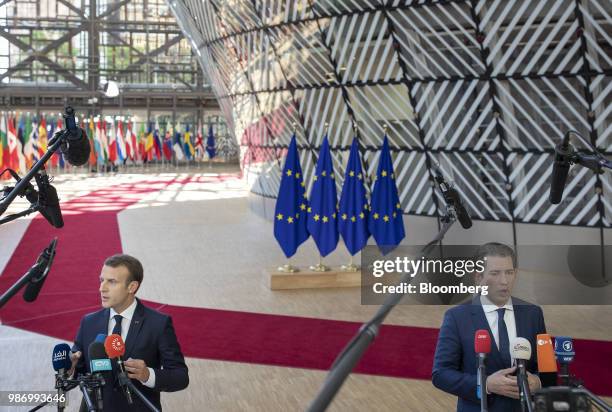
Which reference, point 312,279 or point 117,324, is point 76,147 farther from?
point 312,279

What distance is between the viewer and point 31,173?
405 cm

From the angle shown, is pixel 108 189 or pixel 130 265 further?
pixel 108 189

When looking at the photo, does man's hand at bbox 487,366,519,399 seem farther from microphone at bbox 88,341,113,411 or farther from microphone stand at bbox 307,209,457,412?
microphone at bbox 88,341,113,411

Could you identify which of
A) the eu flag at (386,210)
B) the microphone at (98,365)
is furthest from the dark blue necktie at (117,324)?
the eu flag at (386,210)

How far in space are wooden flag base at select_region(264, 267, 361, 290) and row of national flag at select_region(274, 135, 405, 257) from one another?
429mm

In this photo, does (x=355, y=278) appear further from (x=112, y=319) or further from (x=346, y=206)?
(x=112, y=319)

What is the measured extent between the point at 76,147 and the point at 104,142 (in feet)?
127

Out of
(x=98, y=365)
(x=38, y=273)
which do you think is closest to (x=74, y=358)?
(x=38, y=273)

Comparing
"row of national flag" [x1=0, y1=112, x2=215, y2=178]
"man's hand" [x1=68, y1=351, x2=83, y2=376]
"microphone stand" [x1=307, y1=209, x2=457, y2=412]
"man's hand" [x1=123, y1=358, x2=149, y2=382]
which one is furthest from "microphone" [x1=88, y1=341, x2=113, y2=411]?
"row of national flag" [x1=0, y1=112, x2=215, y2=178]

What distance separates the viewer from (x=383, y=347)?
33.0ft

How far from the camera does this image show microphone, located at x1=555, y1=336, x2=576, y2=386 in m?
3.71

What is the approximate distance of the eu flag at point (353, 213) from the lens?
47.1ft

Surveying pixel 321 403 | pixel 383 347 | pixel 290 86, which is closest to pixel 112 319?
pixel 321 403

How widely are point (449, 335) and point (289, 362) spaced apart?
5.10 metres
